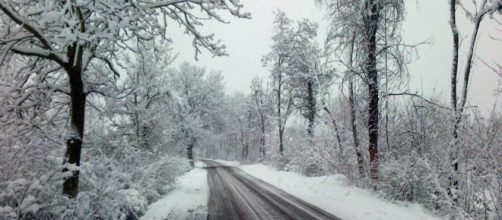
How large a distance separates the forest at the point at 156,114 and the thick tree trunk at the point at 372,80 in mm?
48

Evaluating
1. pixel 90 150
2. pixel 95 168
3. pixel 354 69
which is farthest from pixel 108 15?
pixel 354 69

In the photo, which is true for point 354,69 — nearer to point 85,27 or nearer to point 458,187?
point 458,187

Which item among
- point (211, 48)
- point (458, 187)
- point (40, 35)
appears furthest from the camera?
point (458, 187)

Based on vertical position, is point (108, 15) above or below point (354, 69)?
below

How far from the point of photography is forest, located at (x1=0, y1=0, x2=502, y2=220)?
21.4ft

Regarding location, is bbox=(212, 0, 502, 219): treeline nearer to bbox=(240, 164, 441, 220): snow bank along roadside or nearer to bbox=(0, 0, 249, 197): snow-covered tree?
bbox=(240, 164, 441, 220): snow bank along roadside

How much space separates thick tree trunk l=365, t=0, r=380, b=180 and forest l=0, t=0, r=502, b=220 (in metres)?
0.05

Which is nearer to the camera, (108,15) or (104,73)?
(108,15)

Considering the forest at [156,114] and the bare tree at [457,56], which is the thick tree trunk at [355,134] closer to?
the forest at [156,114]

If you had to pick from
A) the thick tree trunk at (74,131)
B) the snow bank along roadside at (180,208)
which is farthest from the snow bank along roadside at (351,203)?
the thick tree trunk at (74,131)

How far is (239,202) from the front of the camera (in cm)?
1437

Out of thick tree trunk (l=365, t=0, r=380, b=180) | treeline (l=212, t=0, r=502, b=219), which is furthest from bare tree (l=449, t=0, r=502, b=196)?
thick tree trunk (l=365, t=0, r=380, b=180)

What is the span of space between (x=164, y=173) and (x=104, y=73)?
8781mm

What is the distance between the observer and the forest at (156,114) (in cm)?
652
